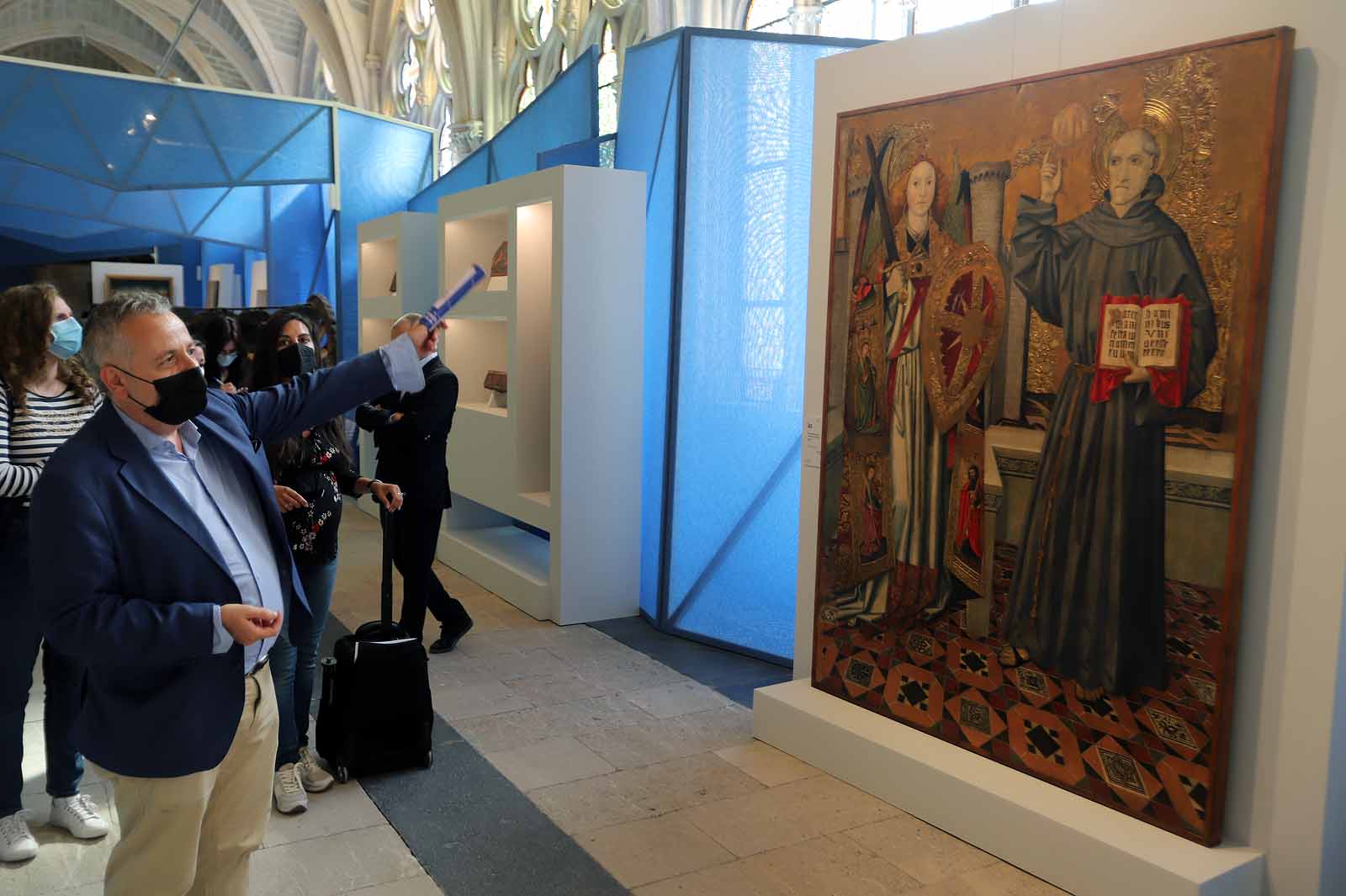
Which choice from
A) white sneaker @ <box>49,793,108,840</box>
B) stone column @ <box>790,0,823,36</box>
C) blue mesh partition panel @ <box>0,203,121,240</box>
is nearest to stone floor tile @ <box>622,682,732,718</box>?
white sneaker @ <box>49,793,108,840</box>

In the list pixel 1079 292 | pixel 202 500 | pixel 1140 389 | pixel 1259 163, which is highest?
pixel 1259 163

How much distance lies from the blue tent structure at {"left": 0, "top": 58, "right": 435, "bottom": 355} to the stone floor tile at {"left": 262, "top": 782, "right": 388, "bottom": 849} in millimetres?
8410

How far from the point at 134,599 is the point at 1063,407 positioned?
2797 mm

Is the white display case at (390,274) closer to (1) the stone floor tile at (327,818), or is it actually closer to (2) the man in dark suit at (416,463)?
(2) the man in dark suit at (416,463)

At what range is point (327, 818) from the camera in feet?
12.8

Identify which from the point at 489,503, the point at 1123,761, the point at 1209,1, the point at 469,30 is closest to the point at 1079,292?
the point at 1209,1

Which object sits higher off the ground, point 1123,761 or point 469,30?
point 469,30

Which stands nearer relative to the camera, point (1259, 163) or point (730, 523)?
point (1259, 163)

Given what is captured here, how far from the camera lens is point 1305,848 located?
3.12 m

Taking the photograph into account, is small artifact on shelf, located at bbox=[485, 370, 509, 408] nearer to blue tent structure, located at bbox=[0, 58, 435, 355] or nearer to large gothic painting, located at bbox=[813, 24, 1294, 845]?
large gothic painting, located at bbox=[813, 24, 1294, 845]

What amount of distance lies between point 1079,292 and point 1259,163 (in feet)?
2.10

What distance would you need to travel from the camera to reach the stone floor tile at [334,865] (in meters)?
3.41

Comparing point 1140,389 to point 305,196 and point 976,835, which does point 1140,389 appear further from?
point 305,196

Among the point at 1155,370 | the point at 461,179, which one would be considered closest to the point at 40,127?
the point at 461,179
